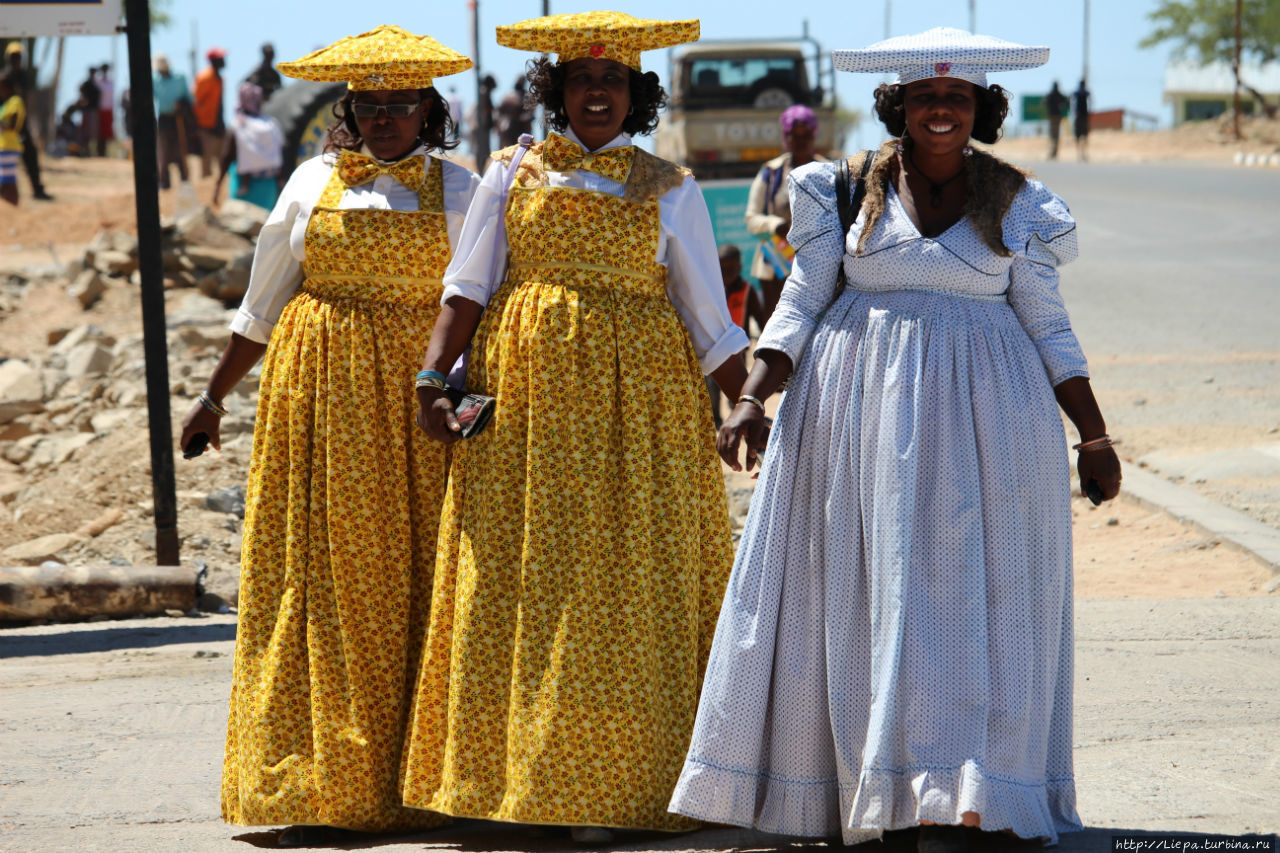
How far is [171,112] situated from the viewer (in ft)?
67.3

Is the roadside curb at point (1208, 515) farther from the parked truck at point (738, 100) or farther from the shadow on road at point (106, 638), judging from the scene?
the parked truck at point (738, 100)

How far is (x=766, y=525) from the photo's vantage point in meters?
3.61

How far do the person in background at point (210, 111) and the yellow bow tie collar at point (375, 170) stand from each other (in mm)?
16726

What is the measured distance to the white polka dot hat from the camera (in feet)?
11.7

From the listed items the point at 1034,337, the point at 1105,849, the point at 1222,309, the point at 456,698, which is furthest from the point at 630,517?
the point at 1222,309

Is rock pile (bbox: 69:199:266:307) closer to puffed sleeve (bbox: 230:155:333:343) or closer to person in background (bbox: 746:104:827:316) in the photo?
person in background (bbox: 746:104:827:316)

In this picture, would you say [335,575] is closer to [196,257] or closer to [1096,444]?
[1096,444]

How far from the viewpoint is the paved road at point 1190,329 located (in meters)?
8.96

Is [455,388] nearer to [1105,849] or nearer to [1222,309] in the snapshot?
[1105,849]

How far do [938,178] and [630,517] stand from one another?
3.56 ft

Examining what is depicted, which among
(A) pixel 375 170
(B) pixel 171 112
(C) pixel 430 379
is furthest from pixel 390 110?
(B) pixel 171 112

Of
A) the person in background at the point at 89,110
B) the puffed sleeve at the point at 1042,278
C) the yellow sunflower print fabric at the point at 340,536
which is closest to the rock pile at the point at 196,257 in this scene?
the yellow sunflower print fabric at the point at 340,536

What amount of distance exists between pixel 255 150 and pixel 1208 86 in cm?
7418

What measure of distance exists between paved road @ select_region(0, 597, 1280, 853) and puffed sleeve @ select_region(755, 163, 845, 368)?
47.0 inches
